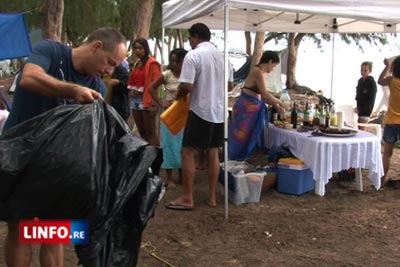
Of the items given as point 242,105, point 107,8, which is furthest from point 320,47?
point 242,105

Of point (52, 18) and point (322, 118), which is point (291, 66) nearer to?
point (52, 18)

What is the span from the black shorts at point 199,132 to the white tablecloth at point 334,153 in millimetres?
1131

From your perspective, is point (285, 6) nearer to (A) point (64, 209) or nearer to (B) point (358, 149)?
(B) point (358, 149)

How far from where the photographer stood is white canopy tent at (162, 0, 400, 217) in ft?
14.9

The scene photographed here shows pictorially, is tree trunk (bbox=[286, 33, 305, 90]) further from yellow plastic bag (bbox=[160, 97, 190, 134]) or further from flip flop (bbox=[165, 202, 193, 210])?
flip flop (bbox=[165, 202, 193, 210])

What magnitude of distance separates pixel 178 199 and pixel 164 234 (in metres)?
0.81

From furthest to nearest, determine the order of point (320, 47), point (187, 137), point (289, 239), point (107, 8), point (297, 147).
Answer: point (320, 47), point (107, 8), point (297, 147), point (187, 137), point (289, 239)

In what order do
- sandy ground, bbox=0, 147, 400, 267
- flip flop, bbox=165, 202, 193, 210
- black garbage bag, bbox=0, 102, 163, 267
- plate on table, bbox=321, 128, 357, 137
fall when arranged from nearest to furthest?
black garbage bag, bbox=0, 102, 163, 267 → sandy ground, bbox=0, 147, 400, 267 → flip flop, bbox=165, 202, 193, 210 → plate on table, bbox=321, 128, 357, 137

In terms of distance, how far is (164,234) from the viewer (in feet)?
14.1

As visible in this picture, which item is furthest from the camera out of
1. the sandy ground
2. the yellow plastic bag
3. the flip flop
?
the yellow plastic bag

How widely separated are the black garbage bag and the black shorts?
2556mm

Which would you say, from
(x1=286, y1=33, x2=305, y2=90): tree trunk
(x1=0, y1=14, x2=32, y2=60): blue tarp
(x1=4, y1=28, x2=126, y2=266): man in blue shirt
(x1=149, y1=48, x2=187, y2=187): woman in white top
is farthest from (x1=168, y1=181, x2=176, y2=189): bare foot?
(x1=286, y1=33, x2=305, y2=90): tree trunk

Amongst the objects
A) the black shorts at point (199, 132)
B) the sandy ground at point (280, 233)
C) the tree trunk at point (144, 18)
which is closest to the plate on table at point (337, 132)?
the sandy ground at point (280, 233)

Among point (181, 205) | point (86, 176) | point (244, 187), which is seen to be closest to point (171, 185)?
point (181, 205)
